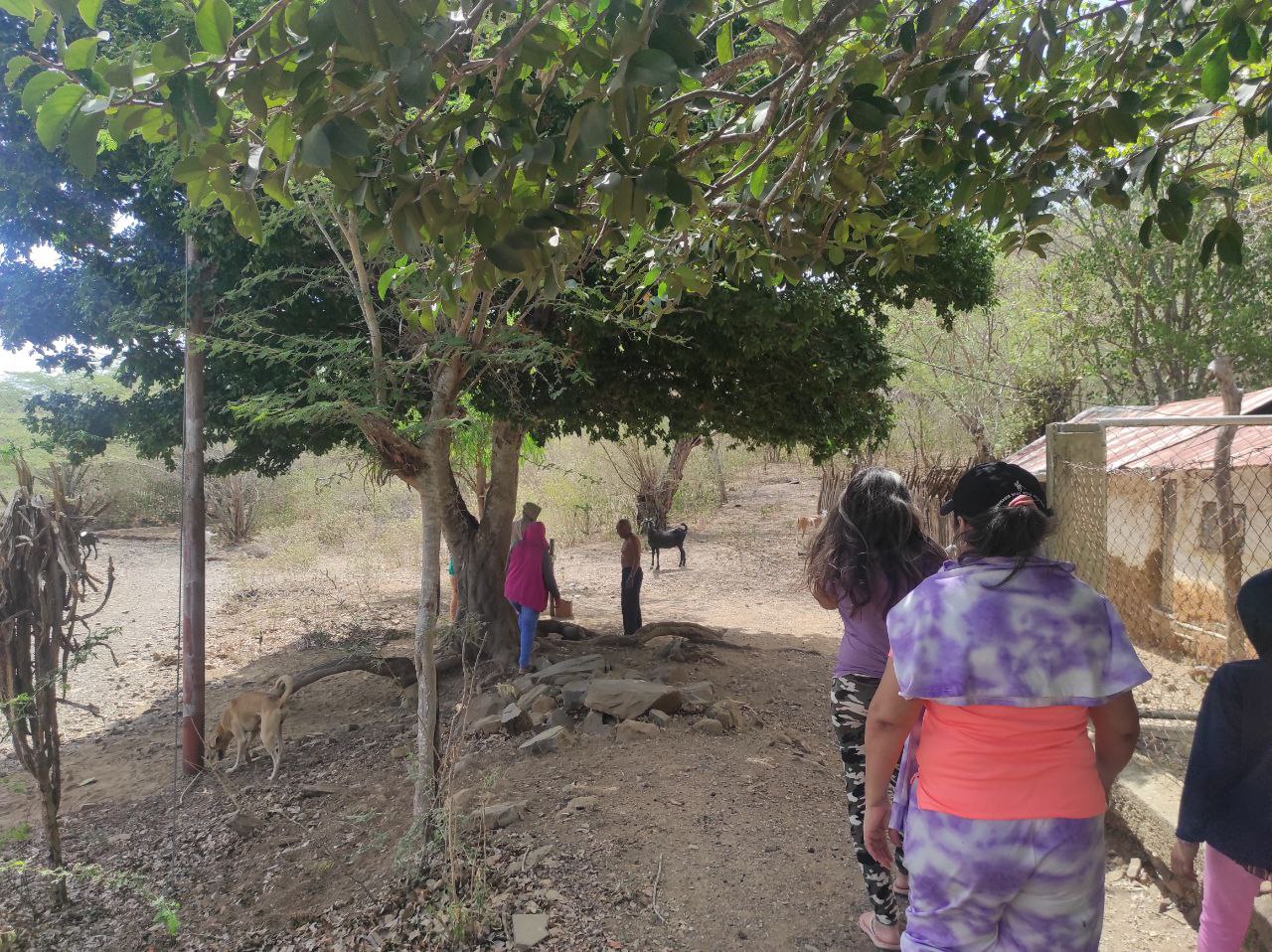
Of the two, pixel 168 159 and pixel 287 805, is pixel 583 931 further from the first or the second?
pixel 168 159

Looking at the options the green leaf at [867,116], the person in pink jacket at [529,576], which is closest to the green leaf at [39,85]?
the green leaf at [867,116]

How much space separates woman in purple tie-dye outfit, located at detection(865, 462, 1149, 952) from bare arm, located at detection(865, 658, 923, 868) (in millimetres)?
55

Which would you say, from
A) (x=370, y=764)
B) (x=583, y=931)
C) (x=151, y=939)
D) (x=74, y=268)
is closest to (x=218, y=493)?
(x=74, y=268)

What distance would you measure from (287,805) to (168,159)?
4519 mm

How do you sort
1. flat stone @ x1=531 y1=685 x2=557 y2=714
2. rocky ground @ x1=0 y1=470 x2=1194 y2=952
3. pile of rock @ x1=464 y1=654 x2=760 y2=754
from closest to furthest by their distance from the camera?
1. rocky ground @ x1=0 y1=470 x2=1194 y2=952
2. pile of rock @ x1=464 y1=654 x2=760 y2=754
3. flat stone @ x1=531 y1=685 x2=557 y2=714

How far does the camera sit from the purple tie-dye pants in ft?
5.99

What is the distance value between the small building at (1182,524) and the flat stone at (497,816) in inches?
184

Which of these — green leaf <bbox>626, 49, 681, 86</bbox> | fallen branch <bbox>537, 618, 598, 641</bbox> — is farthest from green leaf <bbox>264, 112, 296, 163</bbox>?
fallen branch <bbox>537, 618, 598, 641</bbox>

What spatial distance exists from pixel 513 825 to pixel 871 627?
8.24ft

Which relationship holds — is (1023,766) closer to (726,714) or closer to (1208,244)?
(1208,244)

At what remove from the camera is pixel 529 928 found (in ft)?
11.0

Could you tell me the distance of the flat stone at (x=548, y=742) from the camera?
5523mm

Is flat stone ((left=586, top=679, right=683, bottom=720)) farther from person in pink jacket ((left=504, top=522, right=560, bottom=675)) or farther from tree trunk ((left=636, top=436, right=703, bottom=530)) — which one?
tree trunk ((left=636, top=436, right=703, bottom=530))

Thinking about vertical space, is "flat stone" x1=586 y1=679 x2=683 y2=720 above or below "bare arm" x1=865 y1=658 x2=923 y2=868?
below
